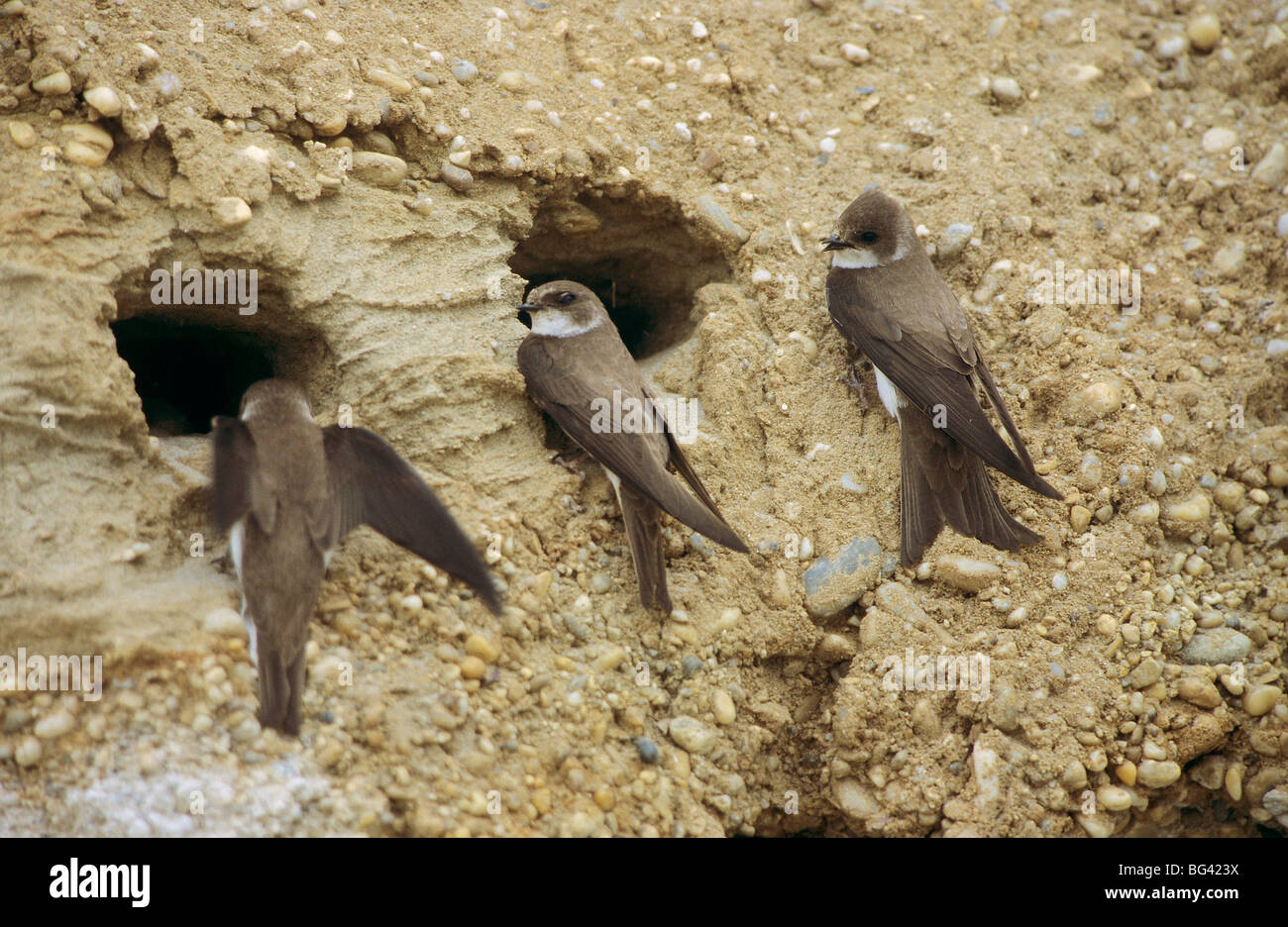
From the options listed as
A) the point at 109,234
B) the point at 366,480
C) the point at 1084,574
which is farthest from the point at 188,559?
the point at 1084,574

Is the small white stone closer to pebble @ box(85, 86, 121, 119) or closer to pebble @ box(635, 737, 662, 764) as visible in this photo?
pebble @ box(635, 737, 662, 764)

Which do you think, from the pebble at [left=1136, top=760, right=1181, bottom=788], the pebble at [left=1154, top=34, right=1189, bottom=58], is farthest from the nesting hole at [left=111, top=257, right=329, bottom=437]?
the pebble at [left=1154, top=34, right=1189, bottom=58]

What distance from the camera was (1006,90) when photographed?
4.64 meters

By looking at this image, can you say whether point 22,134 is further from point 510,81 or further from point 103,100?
point 510,81

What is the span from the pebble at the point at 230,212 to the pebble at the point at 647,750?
2.02 meters

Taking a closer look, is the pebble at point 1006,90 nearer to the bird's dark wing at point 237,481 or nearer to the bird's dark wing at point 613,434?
the bird's dark wing at point 613,434

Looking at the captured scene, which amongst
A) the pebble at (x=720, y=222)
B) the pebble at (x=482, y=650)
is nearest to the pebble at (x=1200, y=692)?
the pebble at (x=482, y=650)

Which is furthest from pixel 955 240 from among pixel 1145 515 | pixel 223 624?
pixel 223 624

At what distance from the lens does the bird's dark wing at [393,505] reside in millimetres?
3107

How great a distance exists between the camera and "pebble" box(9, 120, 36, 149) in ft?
10.8

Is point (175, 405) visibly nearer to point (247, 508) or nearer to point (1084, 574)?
point (247, 508)

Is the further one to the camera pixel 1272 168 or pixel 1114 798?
pixel 1272 168

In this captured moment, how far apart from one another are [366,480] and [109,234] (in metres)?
1.09

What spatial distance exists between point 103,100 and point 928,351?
276 centimetres
